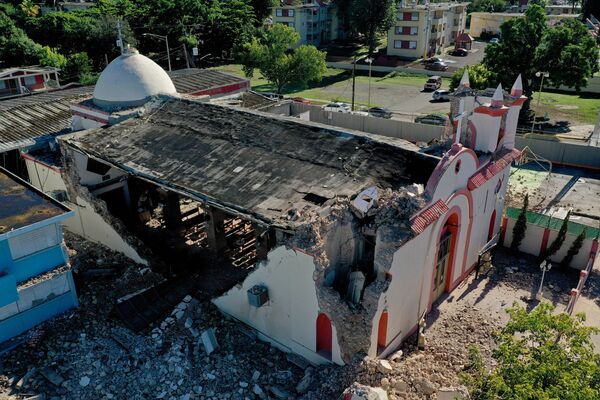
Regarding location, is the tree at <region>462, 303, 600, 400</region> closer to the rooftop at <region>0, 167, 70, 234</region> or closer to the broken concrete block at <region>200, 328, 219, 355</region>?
the broken concrete block at <region>200, 328, 219, 355</region>

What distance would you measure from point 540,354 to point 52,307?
1482 cm

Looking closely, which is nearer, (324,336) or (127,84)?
(324,336)

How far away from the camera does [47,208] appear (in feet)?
56.6

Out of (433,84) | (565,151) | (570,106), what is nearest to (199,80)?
(565,151)

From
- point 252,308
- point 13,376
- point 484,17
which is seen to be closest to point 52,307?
point 13,376

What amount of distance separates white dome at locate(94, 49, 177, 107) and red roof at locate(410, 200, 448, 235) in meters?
16.1

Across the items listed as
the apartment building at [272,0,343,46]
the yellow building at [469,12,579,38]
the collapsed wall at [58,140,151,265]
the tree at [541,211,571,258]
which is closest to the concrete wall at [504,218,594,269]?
the tree at [541,211,571,258]

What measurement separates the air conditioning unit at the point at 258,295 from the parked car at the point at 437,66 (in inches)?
2068

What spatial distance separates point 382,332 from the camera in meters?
15.1

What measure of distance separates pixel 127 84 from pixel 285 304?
15302 mm

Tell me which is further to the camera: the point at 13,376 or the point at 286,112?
the point at 286,112

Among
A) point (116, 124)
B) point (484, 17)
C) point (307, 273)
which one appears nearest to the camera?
point (307, 273)

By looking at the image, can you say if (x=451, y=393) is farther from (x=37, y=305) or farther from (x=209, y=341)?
(x=37, y=305)

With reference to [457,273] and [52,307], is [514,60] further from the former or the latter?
[52,307]
